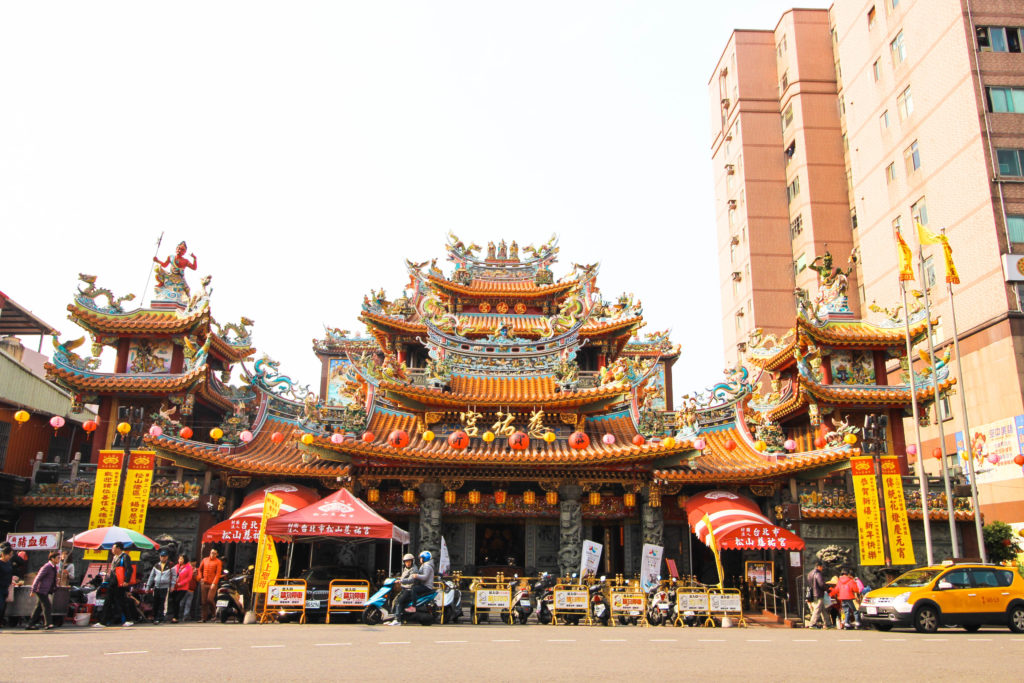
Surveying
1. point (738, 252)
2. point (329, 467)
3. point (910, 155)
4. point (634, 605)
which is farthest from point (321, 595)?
point (738, 252)

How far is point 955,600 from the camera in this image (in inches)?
593

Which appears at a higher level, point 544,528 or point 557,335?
point 557,335

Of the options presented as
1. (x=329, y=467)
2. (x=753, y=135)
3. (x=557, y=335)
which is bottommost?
(x=329, y=467)

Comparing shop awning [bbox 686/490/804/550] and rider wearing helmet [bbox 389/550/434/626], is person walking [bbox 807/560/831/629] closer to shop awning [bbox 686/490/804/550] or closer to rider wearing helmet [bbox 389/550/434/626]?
shop awning [bbox 686/490/804/550]

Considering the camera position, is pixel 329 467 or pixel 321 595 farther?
pixel 329 467

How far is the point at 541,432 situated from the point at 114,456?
1181cm

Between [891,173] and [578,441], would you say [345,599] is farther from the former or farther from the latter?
[891,173]

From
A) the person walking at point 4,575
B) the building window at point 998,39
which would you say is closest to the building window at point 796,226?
the building window at point 998,39

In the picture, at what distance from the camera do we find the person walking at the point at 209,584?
16812 mm

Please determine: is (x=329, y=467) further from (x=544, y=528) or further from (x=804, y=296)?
(x=804, y=296)

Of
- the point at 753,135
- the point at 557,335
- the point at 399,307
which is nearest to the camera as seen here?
the point at 557,335

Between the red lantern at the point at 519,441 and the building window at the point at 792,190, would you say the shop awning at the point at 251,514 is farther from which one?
the building window at the point at 792,190

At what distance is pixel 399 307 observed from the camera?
2889 centimetres

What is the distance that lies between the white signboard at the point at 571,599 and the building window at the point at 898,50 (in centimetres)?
3582
